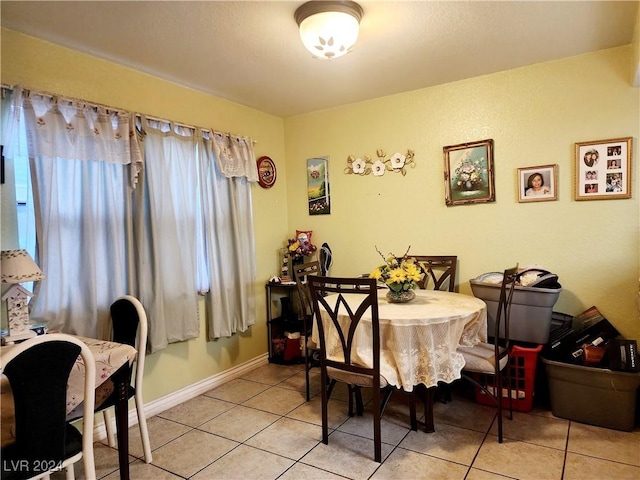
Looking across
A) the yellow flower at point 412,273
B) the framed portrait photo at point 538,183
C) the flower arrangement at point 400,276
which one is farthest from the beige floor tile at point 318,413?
the framed portrait photo at point 538,183

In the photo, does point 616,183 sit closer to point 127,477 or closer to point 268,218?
point 268,218

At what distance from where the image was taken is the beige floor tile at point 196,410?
2.73 m

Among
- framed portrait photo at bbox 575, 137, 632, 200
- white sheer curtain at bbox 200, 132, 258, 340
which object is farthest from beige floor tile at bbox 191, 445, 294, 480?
framed portrait photo at bbox 575, 137, 632, 200

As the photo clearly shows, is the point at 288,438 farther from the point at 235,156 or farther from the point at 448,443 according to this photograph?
Answer: the point at 235,156

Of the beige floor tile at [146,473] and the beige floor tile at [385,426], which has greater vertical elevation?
the beige floor tile at [146,473]

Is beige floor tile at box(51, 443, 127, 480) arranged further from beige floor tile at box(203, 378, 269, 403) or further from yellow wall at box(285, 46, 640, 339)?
yellow wall at box(285, 46, 640, 339)

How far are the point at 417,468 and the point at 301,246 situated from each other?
2.26m

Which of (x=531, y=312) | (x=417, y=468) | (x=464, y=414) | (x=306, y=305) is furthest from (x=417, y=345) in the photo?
(x=306, y=305)

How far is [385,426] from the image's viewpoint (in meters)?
2.54

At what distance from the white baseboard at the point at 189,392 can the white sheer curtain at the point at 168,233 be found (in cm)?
43

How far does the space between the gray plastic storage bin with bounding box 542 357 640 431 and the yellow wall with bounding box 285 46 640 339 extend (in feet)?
1.70

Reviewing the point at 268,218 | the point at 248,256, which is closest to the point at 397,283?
the point at 248,256

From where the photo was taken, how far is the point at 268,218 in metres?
3.94

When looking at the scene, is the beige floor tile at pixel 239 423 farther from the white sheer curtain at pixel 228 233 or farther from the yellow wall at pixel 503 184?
the yellow wall at pixel 503 184
